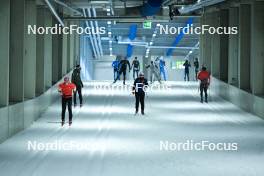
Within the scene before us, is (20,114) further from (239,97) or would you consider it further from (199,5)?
(199,5)

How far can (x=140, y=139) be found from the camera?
64.2 feet

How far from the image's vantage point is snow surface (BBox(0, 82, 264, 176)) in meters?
14.3

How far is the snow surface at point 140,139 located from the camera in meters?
14.3

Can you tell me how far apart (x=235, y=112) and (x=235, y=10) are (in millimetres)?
7775

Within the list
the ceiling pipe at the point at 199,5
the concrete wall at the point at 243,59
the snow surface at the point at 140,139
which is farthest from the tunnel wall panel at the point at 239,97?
the ceiling pipe at the point at 199,5

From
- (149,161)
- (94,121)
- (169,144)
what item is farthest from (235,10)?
(149,161)

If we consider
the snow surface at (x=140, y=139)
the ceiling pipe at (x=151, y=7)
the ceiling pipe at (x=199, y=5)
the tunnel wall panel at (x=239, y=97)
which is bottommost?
the snow surface at (x=140, y=139)

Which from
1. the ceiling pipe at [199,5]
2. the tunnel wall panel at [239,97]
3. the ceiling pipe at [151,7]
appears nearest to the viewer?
the tunnel wall panel at [239,97]

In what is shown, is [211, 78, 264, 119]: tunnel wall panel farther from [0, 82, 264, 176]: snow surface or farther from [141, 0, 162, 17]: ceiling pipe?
[141, 0, 162, 17]: ceiling pipe

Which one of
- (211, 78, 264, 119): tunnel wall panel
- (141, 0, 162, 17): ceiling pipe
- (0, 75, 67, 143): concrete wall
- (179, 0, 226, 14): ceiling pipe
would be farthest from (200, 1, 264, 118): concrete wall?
(0, 75, 67, 143): concrete wall

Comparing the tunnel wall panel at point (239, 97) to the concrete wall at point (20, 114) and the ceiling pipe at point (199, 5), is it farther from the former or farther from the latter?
the concrete wall at point (20, 114)

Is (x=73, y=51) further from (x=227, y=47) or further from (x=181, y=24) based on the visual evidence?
(x=227, y=47)

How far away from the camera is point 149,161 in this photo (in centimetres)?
1543

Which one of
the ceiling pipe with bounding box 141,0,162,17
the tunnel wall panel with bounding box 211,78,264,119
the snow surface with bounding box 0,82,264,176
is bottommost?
the snow surface with bounding box 0,82,264,176
